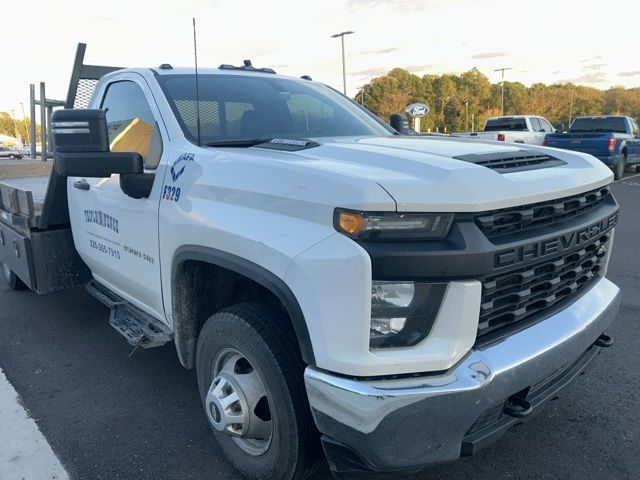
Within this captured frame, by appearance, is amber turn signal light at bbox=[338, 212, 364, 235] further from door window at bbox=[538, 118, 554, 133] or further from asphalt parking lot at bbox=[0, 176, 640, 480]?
door window at bbox=[538, 118, 554, 133]

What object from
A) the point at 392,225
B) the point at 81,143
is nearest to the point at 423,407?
the point at 392,225

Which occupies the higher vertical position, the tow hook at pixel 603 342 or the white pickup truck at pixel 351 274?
the white pickup truck at pixel 351 274

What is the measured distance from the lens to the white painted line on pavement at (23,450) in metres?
2.75

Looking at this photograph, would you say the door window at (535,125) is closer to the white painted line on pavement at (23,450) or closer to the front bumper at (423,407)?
the front bumper at (423,407)

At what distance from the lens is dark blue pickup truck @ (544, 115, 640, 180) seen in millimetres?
15156

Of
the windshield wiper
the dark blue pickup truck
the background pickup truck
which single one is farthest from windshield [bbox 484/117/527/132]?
the windshield wiper

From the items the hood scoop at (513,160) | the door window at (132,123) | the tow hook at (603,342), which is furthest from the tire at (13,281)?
the tow hook at (603,342)

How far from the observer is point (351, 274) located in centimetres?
185

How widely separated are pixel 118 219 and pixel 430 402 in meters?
2.30

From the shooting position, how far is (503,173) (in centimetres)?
215

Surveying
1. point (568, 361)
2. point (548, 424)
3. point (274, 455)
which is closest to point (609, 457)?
point (548, 424)

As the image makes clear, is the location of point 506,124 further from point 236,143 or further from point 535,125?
point 236,143

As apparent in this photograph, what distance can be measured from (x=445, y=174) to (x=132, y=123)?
2.23 m

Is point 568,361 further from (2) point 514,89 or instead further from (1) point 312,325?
(2) point 514,89
